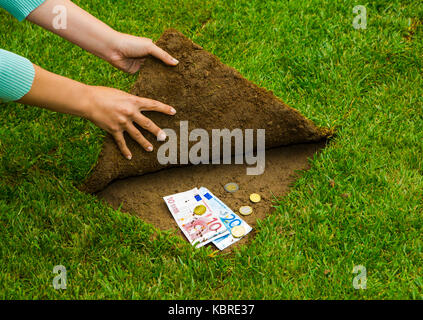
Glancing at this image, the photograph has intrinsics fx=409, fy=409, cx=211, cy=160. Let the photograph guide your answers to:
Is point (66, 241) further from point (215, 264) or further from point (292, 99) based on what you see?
point (292, 99)

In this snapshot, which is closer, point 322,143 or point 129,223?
point 129,223

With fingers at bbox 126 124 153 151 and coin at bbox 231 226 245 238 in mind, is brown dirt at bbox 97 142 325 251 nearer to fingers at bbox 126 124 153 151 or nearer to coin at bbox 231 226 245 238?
coin at bbox 231 226 245 238

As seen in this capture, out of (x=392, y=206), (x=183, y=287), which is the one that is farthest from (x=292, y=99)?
(x=183, y=287)

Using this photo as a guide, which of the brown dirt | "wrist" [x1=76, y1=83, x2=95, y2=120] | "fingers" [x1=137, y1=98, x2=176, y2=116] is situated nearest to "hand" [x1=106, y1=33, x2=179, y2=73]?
"fingers" [x1=137, y1=98, x2=176, y2=116]

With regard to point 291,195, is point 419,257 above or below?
below

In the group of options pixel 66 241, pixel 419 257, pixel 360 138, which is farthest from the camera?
pixel 360 138

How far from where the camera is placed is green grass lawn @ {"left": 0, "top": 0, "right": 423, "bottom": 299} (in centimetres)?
221

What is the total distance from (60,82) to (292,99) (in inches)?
69.7

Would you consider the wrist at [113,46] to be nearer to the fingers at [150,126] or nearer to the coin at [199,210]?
the fingers at [150,126]

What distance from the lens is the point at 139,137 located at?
262 centimetres

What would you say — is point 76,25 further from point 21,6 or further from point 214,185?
point 214,185

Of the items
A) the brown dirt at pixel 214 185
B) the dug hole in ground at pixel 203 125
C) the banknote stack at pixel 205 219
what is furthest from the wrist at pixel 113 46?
the banknote stack at pixel 205 219
